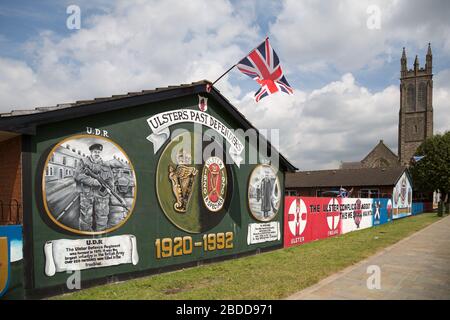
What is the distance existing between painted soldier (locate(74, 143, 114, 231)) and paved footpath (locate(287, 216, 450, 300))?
4.42 m

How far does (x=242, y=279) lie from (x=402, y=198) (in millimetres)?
32260

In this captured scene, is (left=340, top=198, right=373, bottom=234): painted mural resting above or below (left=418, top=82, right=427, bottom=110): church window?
below

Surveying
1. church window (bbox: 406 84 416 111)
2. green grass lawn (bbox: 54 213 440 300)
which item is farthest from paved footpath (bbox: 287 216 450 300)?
church window (bbox: 406 84 416 111)

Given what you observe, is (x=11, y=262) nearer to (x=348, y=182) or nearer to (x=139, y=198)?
(x=139, y=198)

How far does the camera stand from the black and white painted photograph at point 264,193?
1209 centimetres

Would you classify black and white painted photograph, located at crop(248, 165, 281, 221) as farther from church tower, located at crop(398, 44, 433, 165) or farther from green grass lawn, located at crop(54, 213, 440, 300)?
church tower, located at crop(398, 44, 433, 165)

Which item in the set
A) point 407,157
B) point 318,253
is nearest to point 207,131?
point 318,253

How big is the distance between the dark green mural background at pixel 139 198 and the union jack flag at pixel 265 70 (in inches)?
58.4

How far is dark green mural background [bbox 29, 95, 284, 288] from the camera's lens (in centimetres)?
675

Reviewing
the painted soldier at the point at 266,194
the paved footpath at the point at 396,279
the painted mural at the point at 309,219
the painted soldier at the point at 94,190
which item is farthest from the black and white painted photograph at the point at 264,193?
the painted soldier at the point at 94,190

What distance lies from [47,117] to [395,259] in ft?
34.8

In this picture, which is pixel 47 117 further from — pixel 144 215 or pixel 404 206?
pixel 404 206

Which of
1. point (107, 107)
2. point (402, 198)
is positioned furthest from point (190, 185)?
point (402, 198)

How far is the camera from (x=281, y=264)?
33.4 ft
